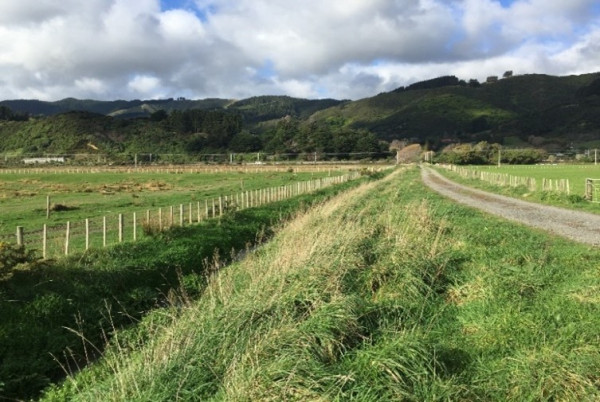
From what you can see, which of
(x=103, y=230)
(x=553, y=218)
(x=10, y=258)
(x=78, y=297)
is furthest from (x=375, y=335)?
(x=553, y=218)

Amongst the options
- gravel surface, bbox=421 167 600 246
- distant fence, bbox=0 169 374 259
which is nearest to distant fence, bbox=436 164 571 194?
gravel surface, bbox=421 167 600 246

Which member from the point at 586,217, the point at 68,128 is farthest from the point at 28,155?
the point at 586,217

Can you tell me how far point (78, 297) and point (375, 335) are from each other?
7294 mm

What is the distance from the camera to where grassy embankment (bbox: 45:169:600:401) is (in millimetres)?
6055

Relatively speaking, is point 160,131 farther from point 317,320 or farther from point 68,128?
point 317,320

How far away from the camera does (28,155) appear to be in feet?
516

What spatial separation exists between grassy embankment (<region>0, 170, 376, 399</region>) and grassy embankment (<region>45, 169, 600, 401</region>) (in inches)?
35.1

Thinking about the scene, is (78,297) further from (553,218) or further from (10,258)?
(553,218)

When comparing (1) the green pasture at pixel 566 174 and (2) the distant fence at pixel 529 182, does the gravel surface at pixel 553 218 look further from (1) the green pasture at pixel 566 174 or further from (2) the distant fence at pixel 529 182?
(1) the green pasture at pixel 566 174

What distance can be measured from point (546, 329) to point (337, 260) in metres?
4.52

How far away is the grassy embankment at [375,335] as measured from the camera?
6.05 m

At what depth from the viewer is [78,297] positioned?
11.8 m

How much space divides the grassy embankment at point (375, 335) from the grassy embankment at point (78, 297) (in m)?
0.89

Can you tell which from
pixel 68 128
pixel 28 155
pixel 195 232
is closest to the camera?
pixel 195 232
